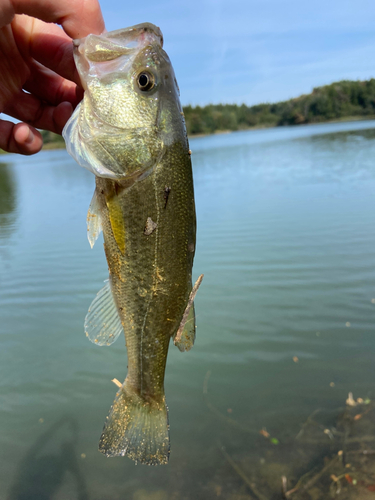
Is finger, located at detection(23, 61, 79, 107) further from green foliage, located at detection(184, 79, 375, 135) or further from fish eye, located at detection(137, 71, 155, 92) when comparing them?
green foliage, located at detection(184, 79, 375, 135)

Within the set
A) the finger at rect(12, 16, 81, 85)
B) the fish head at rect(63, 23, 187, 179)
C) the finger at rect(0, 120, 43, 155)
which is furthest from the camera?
the finger at rect(0, 120, 43, 155)

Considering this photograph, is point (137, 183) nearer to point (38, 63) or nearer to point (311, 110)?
point (38, 63)

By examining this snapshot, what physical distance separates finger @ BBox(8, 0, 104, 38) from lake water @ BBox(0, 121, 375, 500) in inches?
170

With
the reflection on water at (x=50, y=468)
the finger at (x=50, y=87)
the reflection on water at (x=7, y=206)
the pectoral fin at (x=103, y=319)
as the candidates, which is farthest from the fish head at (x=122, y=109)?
the reflection on water at (x=7, y=206)

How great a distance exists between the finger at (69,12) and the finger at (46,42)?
13.1 inches

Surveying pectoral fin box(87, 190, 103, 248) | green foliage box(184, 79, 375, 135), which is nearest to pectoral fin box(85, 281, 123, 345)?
pectoral fin box(87, 190, 103, 248)

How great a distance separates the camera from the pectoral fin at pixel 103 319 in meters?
1.99

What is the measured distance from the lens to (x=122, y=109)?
5.97 ft

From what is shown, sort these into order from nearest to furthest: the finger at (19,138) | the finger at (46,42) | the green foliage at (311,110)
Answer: the finger at (46,42), the finger at (19,138), the green foliage at (311,110)

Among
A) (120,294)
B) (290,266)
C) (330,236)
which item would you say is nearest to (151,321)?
(120,294)

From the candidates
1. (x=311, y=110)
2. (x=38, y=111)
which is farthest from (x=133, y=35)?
(x=311, y=110)

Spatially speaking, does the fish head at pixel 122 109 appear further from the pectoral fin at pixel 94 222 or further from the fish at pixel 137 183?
the pectoral fin at pixel 94 222

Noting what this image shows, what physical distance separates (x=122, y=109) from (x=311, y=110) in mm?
Result: 131317

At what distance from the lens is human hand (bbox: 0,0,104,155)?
192 centimetres
